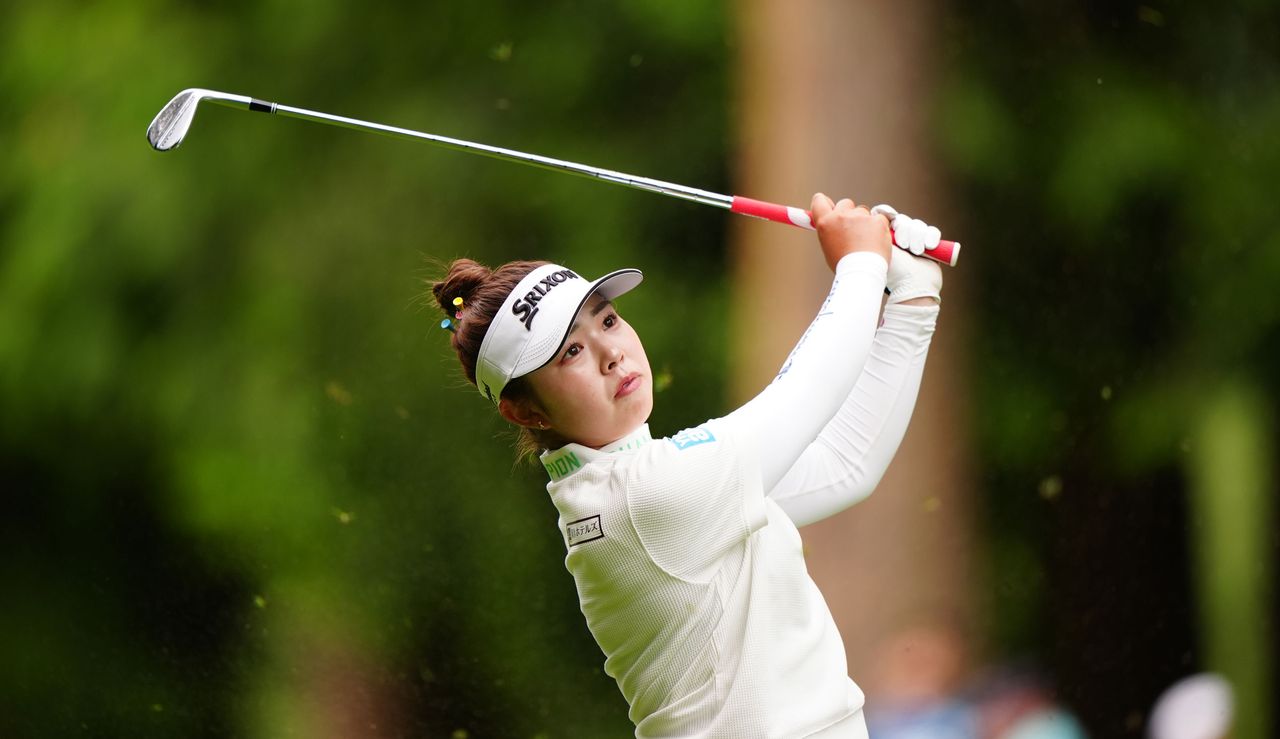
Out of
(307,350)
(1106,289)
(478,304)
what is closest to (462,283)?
(478,304)

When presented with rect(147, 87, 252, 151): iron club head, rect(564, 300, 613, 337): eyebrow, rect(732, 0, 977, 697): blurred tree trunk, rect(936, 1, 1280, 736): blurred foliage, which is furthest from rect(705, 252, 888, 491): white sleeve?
rect(936, 1, 1280, 736): blurred foliage

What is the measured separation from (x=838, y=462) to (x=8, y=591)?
2624mm

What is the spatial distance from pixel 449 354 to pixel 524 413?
1430mm

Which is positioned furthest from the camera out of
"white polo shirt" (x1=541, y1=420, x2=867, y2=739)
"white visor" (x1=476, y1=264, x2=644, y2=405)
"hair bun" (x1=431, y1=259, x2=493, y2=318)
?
"hair bun" (x1=431, y1=259, x2=493, y2=318)

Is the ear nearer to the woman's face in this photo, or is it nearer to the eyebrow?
the woman's face

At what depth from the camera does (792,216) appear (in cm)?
207

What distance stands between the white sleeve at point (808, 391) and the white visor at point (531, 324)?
0.83 ft

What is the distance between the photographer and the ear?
6.70ft

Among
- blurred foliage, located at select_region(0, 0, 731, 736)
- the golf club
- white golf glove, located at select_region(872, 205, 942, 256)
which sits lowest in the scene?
blurred foliage, located at select_region(0, 0, 731, 736)

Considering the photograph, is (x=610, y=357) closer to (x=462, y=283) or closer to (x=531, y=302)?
(x=531, y=302)

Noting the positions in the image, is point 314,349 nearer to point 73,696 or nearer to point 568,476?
point 73,696

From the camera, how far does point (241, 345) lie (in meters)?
3.65

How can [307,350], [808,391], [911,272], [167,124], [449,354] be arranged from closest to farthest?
[808,391]
[911,272]
[167,124]
[449,354]
[307,350]

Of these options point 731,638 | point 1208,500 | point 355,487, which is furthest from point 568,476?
point 1208,500
